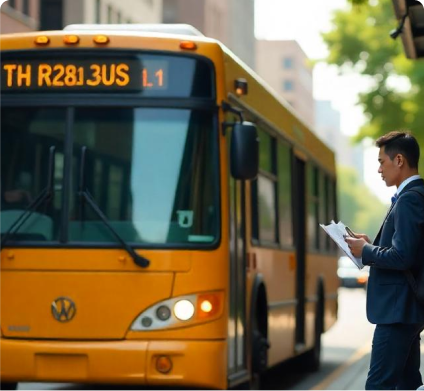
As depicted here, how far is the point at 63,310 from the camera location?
10.5 meters

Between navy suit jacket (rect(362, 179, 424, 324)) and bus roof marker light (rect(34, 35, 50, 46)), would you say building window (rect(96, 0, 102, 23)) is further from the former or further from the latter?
navy suit jacket (rect(362, 179, 424, 324))

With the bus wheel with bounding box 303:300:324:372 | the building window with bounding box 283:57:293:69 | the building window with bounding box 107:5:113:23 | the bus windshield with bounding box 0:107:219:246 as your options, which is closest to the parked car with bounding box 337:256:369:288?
the building window with bounding box 107:5:113:23

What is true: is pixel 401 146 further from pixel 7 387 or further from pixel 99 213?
pixel 7 387

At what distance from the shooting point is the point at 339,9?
144 ft

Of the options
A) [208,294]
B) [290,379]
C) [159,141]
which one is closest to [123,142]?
[159,141]

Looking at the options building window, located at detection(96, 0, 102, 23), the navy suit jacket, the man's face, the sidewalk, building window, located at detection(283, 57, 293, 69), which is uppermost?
building window, located at detection(283, 57, 293, 69)

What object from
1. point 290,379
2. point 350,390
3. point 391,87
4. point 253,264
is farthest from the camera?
→ point 391,87

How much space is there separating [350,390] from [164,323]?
492 cm

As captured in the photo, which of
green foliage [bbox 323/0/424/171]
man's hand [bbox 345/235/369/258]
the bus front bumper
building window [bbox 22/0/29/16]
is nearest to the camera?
man's hand [bbox 345/235/369/258]

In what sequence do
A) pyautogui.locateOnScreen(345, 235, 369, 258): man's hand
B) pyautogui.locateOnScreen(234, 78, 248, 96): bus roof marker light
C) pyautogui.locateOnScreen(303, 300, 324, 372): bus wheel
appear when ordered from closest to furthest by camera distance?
1. pyautogui.locateOnScreen(345, 235, 369, 258): man's hand
2. pyautogui.locateOnScreen(234, 78, 248, 96): bus roof marker light
3. pyautogui.locateOnScreen(303, 300, 324, 372): bus wheel

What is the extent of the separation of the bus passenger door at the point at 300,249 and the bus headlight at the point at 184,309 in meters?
5.40

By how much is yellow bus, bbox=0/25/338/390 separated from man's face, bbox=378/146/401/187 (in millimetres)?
2803

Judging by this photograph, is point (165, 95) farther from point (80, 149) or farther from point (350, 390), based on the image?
point (350, 390)

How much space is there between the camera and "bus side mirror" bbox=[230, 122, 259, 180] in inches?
409
